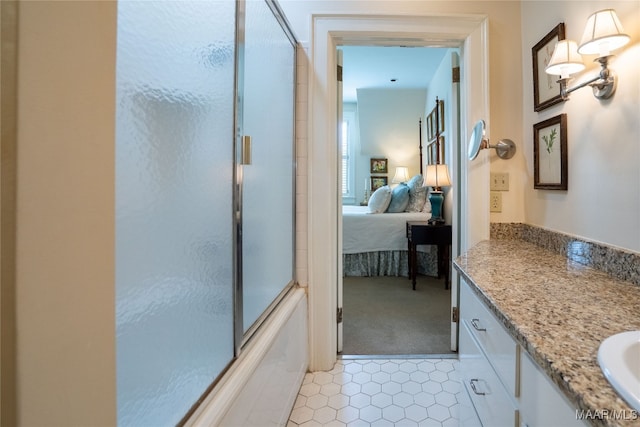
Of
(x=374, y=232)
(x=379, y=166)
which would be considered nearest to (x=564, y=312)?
(x=374, y=232)

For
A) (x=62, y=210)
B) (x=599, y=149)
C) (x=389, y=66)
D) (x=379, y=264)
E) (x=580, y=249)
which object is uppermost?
(x=389, y=66)

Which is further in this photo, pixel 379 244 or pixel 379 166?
pixel 379 166

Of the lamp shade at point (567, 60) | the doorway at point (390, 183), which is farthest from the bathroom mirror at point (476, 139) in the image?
the lamp shade at point (567, 60)

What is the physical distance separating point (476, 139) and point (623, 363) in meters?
1.45

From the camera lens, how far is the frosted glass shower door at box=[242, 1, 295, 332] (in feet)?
3.93

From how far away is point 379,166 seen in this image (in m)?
6.11

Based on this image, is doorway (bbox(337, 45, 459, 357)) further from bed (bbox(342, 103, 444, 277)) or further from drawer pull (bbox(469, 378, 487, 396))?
drawer pull (bbox(469, 378, 487, 396))

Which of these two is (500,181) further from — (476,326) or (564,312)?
(564,312)

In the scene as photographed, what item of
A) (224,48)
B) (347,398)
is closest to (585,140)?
(224,48)

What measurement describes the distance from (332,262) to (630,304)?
1307mm

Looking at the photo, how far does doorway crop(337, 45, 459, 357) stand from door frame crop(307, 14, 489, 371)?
0.60 ft

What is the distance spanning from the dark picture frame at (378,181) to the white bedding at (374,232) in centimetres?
235

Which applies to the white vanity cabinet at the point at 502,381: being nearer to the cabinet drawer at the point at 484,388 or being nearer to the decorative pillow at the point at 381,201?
the cabinet drawer at the point at 484,388

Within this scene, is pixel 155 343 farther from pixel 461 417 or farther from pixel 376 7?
pixel 376 7
